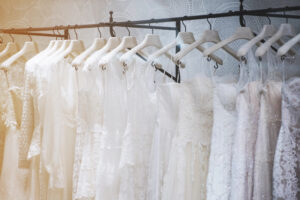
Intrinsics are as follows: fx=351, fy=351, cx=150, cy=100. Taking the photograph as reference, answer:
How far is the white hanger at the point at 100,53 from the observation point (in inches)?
61.1

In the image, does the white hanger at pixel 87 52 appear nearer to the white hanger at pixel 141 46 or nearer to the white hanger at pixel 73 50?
the white hanger at pixel 73 50

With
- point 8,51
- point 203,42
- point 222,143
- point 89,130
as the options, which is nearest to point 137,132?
point 89,130

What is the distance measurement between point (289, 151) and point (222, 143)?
237mm

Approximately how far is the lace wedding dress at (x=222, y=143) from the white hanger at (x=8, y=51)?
1339 millimetres

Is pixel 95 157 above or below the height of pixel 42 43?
below

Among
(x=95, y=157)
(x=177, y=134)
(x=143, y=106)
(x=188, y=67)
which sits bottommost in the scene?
(x=95, y=157)

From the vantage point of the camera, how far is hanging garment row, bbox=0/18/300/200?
1.20m

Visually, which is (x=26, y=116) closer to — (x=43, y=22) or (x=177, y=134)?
(x=177, y=134)

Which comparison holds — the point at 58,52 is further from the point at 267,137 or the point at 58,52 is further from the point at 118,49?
the point at 267,137

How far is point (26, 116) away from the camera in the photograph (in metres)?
1.69

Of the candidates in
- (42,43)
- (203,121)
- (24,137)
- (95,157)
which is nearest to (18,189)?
(24,137)

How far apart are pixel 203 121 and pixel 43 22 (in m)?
1.90

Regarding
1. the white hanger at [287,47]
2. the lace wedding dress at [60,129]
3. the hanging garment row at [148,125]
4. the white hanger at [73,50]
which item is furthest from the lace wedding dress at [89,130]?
the white hanger at [287,47]

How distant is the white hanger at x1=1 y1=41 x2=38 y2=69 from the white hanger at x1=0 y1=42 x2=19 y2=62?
5.9 inches
